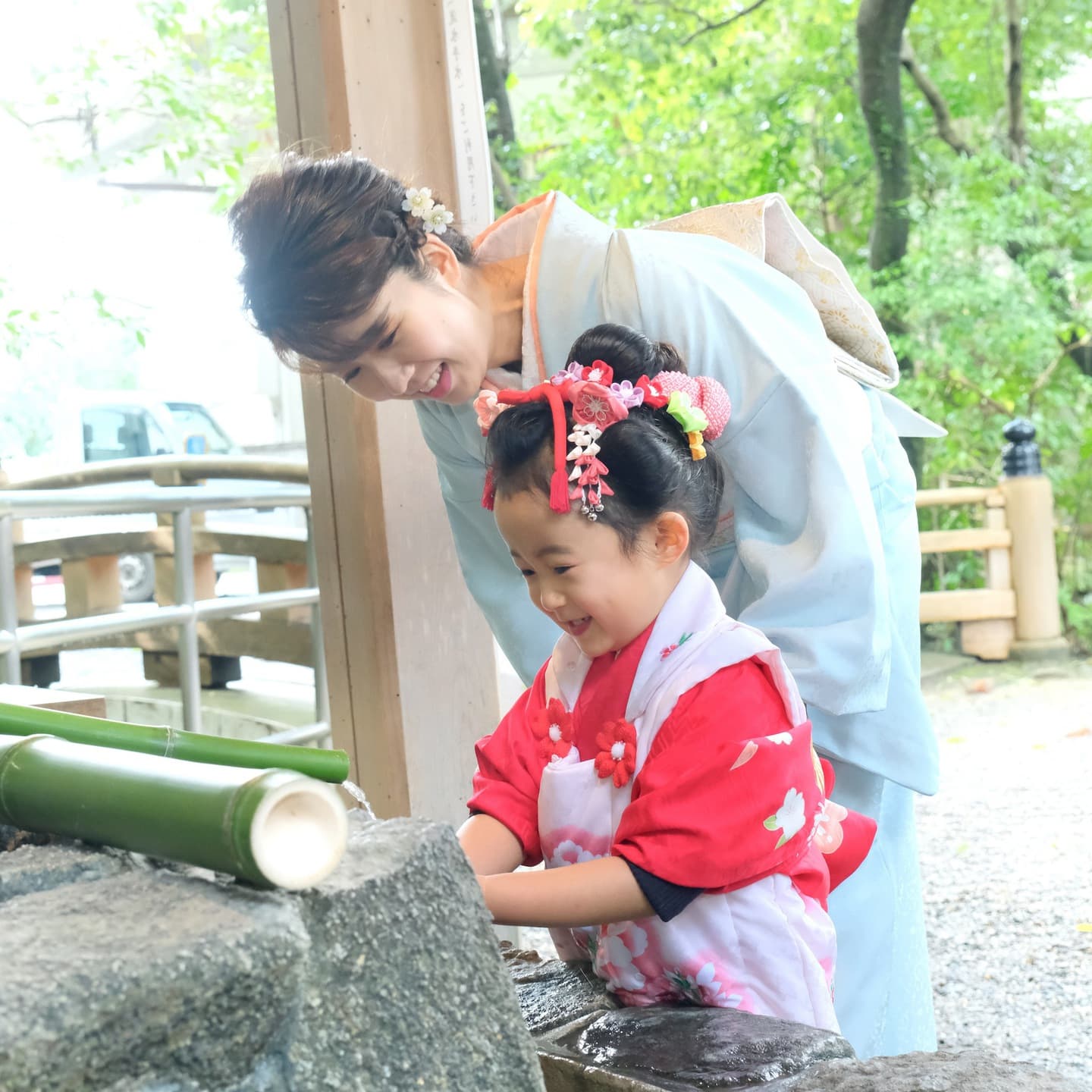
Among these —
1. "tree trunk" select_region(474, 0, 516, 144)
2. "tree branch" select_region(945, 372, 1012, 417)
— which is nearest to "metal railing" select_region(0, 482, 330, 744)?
"tree trunk" select_region(474, 0, 516, 144)

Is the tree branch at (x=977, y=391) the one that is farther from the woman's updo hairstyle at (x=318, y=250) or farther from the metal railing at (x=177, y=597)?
the woman's updo hairstyle at (x=318, y=250)

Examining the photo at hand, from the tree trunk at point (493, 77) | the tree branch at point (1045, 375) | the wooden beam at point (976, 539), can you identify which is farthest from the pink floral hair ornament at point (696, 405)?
the tree branch at point (1045, 375)

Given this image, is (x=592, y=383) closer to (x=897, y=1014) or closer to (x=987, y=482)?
(x=897, y=1014)

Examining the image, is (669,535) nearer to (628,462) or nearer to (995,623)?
(628,462)

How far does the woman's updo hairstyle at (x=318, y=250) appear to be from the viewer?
1.97 m

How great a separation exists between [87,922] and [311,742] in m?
3.38

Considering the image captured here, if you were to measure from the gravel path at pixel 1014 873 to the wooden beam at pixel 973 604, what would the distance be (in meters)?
0.90

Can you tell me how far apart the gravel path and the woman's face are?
82.3 inches

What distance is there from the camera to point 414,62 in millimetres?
2812

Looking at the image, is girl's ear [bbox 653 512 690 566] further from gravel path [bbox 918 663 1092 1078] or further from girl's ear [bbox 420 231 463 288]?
gravel path [bbox 918 663 1092 1078]

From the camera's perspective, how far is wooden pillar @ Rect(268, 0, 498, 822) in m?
2.71

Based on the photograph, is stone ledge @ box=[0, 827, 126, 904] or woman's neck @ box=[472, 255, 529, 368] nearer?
stone ledge @ box=[0, 827, 126, 904]

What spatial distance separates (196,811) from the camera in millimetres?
750

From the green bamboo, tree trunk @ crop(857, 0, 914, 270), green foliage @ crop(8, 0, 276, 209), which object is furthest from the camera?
tree trunk @ crop(857, 0, 914, 270)
